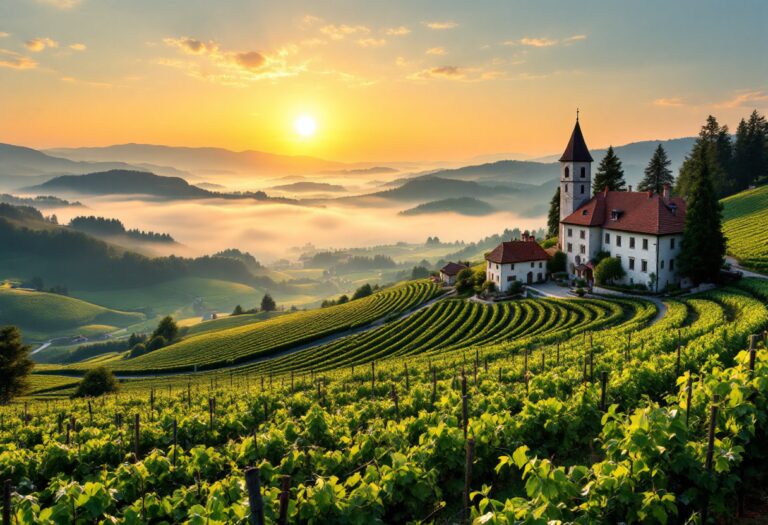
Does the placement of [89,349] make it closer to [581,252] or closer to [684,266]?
[581,252]

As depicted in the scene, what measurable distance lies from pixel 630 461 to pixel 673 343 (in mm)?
18928

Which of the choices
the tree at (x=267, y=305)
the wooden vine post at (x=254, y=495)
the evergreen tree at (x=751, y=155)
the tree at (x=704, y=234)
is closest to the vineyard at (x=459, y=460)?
the wooden vine post at (x=254, y=495)

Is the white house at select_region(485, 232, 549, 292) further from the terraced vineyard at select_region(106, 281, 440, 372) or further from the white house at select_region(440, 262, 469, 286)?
the white house at select_region(440, 262, 469, 286)

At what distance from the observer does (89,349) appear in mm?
172375

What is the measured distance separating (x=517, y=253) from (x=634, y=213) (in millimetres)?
15195

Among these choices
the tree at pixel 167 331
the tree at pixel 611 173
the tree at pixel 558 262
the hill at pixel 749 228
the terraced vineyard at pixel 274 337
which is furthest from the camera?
the tree at pixel 167 331

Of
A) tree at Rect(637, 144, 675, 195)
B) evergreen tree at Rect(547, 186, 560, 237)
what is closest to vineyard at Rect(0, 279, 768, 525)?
evergreen tree at Rect(547, 186, 560, 237)

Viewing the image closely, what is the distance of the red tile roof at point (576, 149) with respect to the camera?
73231 mm

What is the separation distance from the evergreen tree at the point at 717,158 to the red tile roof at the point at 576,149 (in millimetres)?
36125

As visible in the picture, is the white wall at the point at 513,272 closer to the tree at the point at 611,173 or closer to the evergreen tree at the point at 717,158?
the tree at the point at 611,173

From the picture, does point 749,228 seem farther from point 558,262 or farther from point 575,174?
point 558,262

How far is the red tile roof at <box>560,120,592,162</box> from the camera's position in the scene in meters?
A: 73.2

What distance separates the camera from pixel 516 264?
228ft

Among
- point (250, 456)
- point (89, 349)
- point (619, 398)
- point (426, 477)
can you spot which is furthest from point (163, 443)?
point (89, 349)
